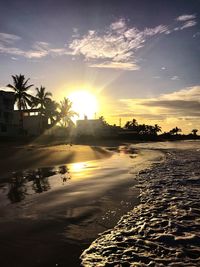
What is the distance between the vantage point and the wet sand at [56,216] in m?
4.74

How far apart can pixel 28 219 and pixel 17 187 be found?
4400 mm

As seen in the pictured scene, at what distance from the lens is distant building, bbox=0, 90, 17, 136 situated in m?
54.9

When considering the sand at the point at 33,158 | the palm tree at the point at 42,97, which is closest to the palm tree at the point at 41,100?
the palm tree at the point at 42,97

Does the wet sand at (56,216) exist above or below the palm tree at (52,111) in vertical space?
below

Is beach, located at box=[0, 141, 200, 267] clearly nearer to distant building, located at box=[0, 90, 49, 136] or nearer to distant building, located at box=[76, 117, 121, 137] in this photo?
distant building, located at box=[0, 90, 49, 136]

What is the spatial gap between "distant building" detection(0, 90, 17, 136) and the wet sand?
4580 cm

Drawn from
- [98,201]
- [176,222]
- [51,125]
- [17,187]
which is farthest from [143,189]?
[51,125]

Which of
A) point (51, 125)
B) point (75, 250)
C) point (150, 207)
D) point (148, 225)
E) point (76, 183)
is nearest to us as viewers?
point (75, 250)

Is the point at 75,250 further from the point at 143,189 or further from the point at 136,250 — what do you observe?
the point at 143,189

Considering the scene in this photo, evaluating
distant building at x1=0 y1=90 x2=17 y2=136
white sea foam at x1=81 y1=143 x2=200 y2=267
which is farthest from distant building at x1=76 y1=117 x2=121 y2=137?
white sea foam at x1=81 y1=143 x2=200 y2=267

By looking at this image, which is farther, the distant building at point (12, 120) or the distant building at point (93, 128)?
the distant building at point (93, 128)

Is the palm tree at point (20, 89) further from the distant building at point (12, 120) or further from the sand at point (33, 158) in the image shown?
the sand at point (33, 158)

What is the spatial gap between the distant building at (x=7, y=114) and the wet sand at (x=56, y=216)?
45801mm

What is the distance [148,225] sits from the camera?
20.9ft
